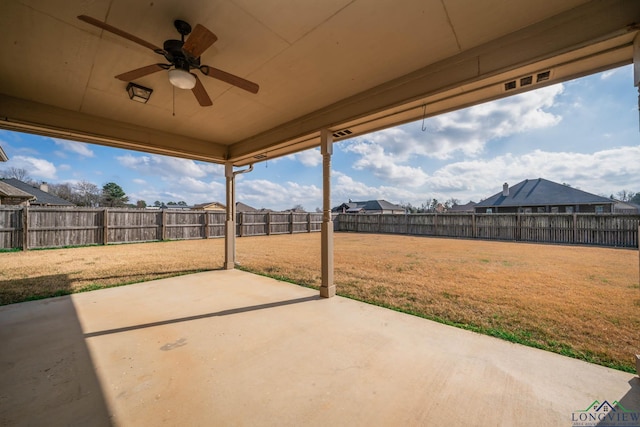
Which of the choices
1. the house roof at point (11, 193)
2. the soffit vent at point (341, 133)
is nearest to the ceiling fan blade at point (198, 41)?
the soffit vent at point (341, 133)

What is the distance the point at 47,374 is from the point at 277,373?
1764 millimetres

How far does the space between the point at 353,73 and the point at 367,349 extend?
2761 mm

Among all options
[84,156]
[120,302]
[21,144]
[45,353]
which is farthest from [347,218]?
[21,144]

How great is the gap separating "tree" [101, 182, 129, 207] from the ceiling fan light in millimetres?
31485

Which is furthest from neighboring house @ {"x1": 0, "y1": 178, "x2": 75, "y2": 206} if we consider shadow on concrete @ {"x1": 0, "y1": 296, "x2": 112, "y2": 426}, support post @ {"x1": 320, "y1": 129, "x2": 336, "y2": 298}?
support post @ {"x1": 320, "y1": 129, "x2": 336, "y2": 298}

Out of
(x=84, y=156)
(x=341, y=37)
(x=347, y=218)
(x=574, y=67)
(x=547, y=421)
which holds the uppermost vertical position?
(x=84, y=156)

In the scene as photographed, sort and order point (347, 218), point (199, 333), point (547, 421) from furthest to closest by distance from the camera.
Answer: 1. point (347, 218)
2. point (199, 333)
3. point (547, 421)

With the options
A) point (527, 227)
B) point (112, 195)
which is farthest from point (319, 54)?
point (112, 195)

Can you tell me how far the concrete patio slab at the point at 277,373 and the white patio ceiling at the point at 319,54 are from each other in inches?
95.7

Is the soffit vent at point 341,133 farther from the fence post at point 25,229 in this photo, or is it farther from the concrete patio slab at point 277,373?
the fence post at point 25,229

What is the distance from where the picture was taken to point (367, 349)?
224 centimetres

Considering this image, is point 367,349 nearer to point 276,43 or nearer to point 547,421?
point 547,421

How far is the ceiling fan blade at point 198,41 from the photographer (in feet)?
5.59

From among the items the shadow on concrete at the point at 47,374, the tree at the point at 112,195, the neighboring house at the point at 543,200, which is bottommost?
the shadow on concrete at the point at 47,374
